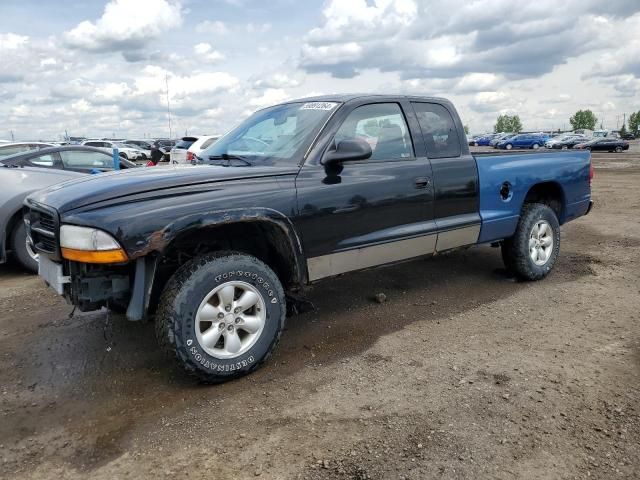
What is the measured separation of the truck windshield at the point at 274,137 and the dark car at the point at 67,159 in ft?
11.6

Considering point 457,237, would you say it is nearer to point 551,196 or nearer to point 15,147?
point 551,196

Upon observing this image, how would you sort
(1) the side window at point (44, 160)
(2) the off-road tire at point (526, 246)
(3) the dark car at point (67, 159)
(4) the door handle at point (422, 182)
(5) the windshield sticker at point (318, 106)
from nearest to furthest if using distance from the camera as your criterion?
(5) the windshield sticker at point (318, 106) < (4) the door handle at point (422, 182) < (2) the off-road tire at point (526, 246) < (3) the dark car at point (67, 159) < (1) the side window at point (44, 160)

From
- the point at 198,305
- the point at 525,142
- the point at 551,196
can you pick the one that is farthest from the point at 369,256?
the point at 525,142

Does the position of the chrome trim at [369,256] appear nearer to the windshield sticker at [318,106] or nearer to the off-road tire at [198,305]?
the off-road tire at [198,305]

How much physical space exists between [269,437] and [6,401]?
1.70 m

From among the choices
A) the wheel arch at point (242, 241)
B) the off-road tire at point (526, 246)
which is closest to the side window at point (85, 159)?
the wheel arch at point (242, 241)

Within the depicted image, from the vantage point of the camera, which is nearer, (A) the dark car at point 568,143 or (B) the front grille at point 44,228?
(B) the front grille at point 44,228

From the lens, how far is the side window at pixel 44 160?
7.20 meters

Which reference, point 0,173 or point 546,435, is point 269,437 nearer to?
point 546,435

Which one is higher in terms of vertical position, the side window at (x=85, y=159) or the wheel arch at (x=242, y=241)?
the side window at (x=85, y=159)

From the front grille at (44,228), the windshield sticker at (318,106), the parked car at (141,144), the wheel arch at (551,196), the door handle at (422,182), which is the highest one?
the parked car at (141,144)

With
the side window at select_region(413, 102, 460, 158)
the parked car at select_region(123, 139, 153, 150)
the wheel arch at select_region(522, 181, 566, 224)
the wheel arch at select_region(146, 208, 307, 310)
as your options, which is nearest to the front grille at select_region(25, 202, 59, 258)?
the wheel arch at select_region(146, 208, 307, 310)

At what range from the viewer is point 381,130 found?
4.22 metres

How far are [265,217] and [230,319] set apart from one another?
26.4 inches
